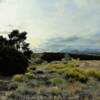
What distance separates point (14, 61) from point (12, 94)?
2263 centimetres

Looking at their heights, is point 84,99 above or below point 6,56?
below

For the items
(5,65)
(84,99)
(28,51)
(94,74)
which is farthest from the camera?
(28,51)

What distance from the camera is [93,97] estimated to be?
62.1ft

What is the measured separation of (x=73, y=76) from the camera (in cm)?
3397

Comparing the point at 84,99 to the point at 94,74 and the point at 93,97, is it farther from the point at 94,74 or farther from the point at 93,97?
the point at 94,74

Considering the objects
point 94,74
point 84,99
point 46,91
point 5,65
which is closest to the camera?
point 84,99

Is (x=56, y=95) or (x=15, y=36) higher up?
(x=15, y=36)

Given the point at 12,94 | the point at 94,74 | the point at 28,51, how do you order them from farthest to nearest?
the point at 28,51 < the point at 94,74 < the point at 12,94

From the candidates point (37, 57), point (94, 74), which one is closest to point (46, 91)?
point (94, 74)

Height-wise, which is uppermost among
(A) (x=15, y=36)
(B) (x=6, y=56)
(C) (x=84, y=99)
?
(A) (x=15, y=36)

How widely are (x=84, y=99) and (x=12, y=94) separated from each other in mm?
4153

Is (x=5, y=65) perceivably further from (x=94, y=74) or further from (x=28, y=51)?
(x=28, y=51)

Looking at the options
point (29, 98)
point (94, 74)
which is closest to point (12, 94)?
point (29, 98)

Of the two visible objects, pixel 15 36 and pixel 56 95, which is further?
pixel 15 36
